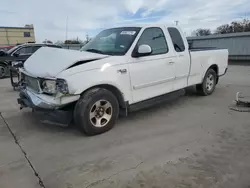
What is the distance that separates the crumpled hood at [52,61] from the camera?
371 centimetres

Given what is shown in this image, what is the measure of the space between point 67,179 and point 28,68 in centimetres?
244

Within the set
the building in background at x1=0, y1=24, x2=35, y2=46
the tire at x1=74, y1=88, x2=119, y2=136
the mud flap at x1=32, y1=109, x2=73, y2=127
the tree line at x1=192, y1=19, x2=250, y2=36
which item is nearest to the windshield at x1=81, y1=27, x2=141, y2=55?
the tire at x1=74, y1=88, x2=119, y2=136

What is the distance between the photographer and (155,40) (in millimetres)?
4918

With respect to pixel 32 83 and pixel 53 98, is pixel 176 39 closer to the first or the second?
pixel 53 98

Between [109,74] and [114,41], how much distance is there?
1.10 m

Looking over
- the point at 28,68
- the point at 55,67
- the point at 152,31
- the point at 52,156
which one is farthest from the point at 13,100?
the point at 152,31

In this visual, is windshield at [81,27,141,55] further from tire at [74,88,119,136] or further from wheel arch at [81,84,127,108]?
tire at [74,88,119,136]

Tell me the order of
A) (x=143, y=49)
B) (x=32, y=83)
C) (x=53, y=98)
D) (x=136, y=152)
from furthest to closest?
(x=143, y=49) < (x=32, y=83) < (x=53, y=98) < (x=136, y=152)

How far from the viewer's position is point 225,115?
16.2 feet

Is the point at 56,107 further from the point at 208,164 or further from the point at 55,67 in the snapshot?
the point at 208,164

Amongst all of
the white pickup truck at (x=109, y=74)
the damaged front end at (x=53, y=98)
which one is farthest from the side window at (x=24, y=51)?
the damaged front end at (x=53, y=98)

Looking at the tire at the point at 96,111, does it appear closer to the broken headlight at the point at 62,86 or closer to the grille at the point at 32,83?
the broken headlight at the point at 62,86

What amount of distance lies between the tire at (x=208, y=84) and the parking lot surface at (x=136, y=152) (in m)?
1.42

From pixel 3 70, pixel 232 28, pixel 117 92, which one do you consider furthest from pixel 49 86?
pixel 232 28
